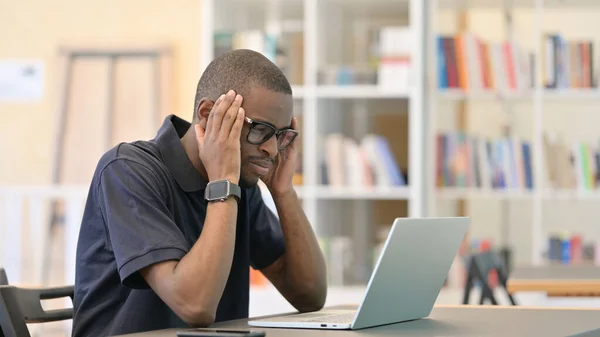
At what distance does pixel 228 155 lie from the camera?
199 centimetres

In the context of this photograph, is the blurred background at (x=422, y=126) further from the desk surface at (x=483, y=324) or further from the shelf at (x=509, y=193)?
the desk surface at (x=483, y=324)

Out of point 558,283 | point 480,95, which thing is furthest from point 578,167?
point 558,283

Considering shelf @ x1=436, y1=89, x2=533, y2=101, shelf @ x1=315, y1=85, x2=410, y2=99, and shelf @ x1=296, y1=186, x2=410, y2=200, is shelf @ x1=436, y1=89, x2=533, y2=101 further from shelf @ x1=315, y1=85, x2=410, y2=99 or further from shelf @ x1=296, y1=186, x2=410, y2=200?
shelf @ x1=296, y1=186, x2=410, y2=200

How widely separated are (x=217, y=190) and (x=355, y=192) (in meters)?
3.02

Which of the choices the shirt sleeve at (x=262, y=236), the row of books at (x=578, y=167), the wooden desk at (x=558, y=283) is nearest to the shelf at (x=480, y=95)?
the row of books at (x=578, y=167)

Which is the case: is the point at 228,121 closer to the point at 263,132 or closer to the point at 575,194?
the point at 263,132

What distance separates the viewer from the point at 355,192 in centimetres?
495

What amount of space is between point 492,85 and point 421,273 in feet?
10.5

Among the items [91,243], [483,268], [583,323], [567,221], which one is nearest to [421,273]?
[583,323]

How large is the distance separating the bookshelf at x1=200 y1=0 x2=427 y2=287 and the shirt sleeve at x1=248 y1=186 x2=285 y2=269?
251 cm

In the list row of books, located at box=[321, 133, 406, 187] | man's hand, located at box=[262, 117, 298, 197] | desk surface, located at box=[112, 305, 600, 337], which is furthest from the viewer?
row of books, located at box=[321, 133, 406, 187]

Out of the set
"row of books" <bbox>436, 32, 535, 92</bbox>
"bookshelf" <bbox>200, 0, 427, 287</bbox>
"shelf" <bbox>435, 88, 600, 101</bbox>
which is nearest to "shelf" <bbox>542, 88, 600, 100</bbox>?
"shelf" <bbox>435, 88, 600, 101</bbox>

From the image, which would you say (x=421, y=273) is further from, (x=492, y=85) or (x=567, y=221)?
(x=567, y=221)

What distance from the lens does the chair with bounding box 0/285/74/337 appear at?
6.06 feet
